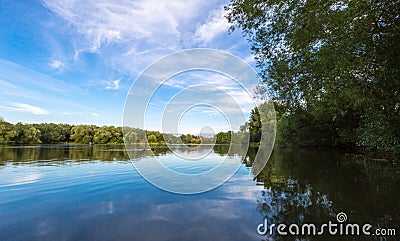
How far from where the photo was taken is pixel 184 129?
41.1 feet

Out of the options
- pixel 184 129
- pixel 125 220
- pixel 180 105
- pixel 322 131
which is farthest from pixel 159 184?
pixel 322 131

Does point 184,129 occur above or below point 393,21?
below

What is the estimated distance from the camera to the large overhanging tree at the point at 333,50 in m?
7.54

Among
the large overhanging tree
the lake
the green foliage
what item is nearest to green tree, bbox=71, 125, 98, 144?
the green foliage

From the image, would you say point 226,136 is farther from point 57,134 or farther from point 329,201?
point 57,134

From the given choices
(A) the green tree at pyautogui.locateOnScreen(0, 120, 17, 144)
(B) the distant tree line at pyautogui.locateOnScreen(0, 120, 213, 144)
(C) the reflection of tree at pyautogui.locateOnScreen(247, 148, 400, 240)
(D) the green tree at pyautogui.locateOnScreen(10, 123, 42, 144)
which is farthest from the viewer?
(D) the green tree at pyautogui.locateOnScreen(10, 123, 42, 144)

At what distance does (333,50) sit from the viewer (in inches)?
330

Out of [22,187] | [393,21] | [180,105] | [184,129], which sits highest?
[393,21]

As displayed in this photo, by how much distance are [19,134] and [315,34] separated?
101 m

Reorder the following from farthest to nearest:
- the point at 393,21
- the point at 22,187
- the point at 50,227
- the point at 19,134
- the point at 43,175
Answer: the point at 19,134 → the point at 43,175 → the point at 22,187 → the point at 393,21 → the point at 50,227

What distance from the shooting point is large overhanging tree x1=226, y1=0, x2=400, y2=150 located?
7543 millimetres

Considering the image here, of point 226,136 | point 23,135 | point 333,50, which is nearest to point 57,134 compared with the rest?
point 23,135

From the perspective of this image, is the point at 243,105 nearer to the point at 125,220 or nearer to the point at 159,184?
the point at 159,184

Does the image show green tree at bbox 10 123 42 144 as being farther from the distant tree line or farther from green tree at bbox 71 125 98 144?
green tree at bbox 71 125 98 144
